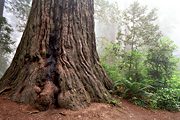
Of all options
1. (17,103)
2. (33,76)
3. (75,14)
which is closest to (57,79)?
(33,76)

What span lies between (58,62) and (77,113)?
128 cm

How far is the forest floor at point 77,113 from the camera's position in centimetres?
410

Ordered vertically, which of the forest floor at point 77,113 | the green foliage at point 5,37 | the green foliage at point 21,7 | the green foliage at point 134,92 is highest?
the green foliage at point 21,7

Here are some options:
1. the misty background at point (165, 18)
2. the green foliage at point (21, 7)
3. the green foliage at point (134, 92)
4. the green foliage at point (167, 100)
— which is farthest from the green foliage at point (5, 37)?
the misty background at point (165, 18)

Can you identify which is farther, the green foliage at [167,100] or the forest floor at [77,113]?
the green foliage at [167,100]

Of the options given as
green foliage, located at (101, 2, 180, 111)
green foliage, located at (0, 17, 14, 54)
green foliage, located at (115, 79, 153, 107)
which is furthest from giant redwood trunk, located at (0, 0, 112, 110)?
green foliage, located at (0, 17, 14, 54)

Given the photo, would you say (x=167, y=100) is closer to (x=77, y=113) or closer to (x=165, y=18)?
(x=77, y=113)

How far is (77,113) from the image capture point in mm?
4305

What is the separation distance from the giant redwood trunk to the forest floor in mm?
163

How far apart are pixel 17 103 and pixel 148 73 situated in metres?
4.83

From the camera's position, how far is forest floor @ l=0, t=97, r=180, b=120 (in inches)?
161

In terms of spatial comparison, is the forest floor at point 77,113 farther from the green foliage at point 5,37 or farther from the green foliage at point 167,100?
the green foliage at point 5,37

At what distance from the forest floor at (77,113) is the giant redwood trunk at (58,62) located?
0.16 m

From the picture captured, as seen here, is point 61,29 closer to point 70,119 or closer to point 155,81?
point 70,119
